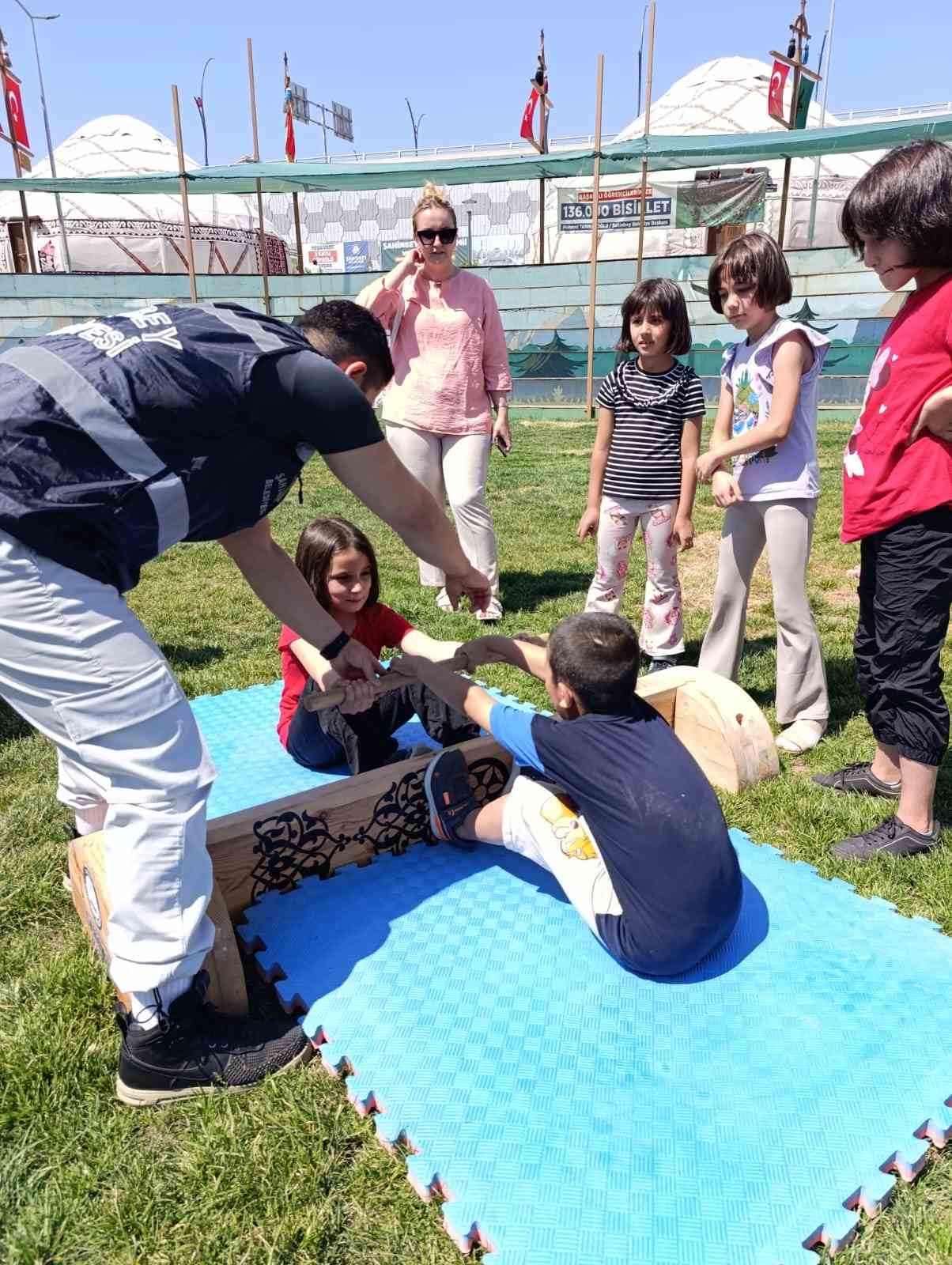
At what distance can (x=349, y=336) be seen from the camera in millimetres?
2197

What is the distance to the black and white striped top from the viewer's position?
4.44 meters

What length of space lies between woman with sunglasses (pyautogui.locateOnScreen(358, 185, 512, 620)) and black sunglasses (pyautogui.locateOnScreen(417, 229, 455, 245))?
16cm

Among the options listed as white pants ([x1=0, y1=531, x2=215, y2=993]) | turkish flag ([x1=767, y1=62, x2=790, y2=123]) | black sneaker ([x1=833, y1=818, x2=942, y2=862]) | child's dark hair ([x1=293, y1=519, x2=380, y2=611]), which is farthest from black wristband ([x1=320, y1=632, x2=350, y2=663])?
turkish flag ([x1=767, y1=62, x2=790, y2=123])

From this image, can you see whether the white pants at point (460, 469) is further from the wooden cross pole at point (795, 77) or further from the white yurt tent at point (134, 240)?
the white yurt tent at point (134, 240)

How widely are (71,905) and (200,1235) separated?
52.9 inches

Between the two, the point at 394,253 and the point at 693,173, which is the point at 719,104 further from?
the point at 394,253

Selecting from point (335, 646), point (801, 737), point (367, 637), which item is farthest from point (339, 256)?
point (335, 646)

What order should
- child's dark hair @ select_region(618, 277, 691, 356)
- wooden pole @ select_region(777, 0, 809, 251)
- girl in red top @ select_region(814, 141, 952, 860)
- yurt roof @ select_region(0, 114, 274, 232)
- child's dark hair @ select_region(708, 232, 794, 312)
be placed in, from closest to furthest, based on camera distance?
girl in red top @ select_region(814, 141, 952, 860)
child's dark hair @ select_region(708, 232, 794, 312)
child's dark hair @ select_region(618, 277, 691, 356)
wooden pole @ select_region(777, 0, 809, 251)
yurt roof @ select_region(0, 114, 274, 232)

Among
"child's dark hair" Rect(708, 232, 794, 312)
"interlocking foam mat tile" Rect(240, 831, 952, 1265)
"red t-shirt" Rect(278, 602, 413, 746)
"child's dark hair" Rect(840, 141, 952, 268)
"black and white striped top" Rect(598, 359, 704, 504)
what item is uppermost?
"child's dark hair" Rect(840, 141, 952, 268)

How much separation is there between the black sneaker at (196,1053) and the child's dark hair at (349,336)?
158 centimetres

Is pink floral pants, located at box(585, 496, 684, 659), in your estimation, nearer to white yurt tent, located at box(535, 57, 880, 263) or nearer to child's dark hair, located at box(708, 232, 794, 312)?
child's dark hair, located at box(708, 232, 794, 312)

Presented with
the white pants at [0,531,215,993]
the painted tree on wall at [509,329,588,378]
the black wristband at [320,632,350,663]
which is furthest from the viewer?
the painted tree on wall at [509,329,588,378]

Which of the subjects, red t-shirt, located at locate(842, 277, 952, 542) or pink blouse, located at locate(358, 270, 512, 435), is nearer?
red t-shirt, located at locate(842, 277, 952, 542)

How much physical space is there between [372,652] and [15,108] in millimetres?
24042
